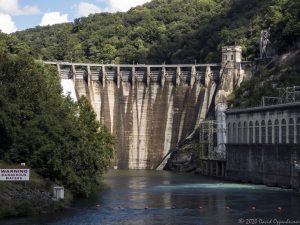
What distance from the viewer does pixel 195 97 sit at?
518ft

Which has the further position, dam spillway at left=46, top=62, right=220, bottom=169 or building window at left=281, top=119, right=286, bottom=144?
dam spillway at left=46, top=62, right=220, bottom=169

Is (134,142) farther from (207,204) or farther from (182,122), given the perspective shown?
(207,204)

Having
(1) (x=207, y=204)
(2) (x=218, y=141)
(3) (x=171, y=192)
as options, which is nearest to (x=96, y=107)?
(2) (x=218, y=141)

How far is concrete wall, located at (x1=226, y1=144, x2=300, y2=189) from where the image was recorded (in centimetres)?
9031

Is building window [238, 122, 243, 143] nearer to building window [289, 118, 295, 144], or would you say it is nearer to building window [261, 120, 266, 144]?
building window [261, 120, 266, 144]

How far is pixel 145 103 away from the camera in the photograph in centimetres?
15850

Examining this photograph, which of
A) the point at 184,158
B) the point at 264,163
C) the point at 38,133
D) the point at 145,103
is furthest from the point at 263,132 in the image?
the point at 145,103

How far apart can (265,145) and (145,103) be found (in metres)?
62.8

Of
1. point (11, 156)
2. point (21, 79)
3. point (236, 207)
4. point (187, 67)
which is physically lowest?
point (236, 207)

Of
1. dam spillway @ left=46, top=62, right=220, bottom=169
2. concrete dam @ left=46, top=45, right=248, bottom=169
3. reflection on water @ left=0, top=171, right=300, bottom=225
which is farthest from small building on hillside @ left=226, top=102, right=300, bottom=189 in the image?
concrete dam @ left=46, top=45, right=248, bottom=169

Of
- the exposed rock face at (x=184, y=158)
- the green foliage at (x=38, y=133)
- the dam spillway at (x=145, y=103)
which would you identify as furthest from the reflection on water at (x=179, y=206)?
the dam spillway at (x=145, y=103)

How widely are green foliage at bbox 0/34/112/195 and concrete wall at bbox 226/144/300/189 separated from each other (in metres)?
29.4

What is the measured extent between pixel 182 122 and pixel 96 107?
2182cm

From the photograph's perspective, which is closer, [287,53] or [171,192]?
[171,192]
